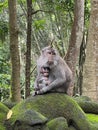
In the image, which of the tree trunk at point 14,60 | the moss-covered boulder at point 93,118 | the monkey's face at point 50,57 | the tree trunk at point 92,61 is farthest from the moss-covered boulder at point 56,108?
the tree trunk at point 92,61

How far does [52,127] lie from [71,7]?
7844mm

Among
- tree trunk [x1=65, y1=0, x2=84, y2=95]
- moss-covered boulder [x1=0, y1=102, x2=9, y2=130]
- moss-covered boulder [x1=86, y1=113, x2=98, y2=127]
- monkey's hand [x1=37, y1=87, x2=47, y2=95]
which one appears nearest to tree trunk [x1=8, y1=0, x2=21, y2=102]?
tree trunk [x1=65, y1=0, x2=84, y2=95]

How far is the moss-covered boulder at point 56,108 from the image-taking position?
5.34 meters

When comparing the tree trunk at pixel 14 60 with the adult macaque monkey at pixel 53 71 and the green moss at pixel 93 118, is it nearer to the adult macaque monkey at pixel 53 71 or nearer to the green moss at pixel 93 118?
the green moss at pixel 93 118

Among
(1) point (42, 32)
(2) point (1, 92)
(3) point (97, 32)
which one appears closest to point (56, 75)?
(3) point (97, 32)

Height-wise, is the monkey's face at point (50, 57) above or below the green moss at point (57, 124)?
above

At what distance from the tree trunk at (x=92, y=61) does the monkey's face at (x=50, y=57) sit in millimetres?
3362

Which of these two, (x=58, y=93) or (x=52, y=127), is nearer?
(x=52, y=127)

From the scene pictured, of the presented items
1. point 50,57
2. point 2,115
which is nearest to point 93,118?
point 50,57

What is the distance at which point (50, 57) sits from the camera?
552cm

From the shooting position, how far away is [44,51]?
5.58 meters

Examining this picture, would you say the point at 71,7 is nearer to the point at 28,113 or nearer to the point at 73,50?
the point at 73,50

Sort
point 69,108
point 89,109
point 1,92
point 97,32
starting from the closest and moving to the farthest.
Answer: point 69,108, point 89,109, point 97,32, point 1,92

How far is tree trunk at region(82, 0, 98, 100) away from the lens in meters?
8.78
